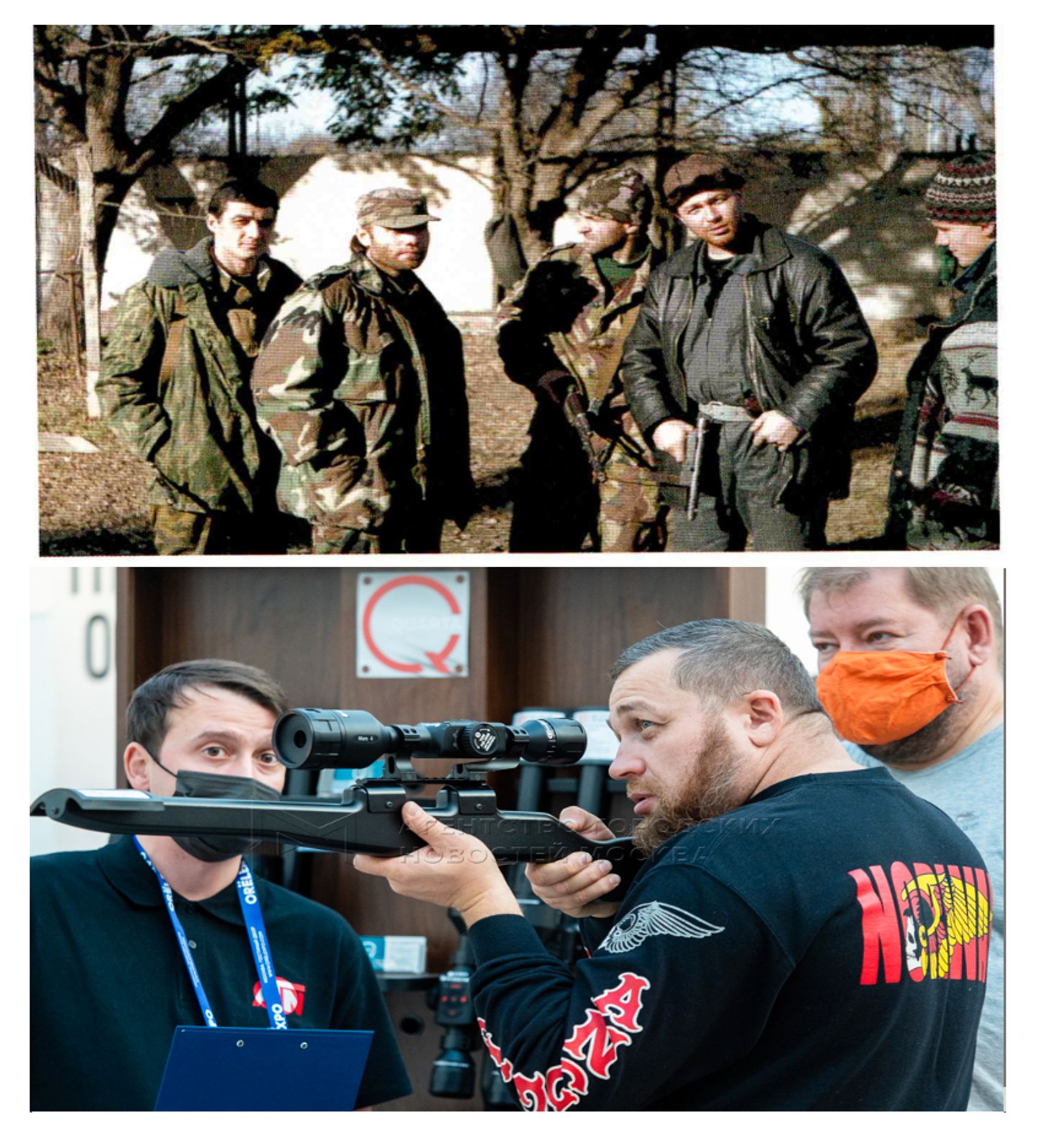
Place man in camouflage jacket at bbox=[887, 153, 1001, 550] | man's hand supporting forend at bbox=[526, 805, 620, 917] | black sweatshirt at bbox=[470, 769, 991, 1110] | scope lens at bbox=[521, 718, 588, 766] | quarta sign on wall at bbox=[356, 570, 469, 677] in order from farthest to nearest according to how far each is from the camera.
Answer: quarta sign on wall at bbox=[356, 570, 469, 677] < man in camouflage jacket at bbox=[887, 153, 1001, 550] < scope lens at bbox=[521, 718, 588, 766] < man's hand supporting forend at bbox=[526, 805, 620, 917] < black sweatshirt at bbox=[470, 769, 991, 1110]

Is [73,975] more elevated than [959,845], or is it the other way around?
[959,845]

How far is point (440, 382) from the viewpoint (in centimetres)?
221

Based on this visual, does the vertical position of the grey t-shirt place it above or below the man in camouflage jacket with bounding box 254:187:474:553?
below

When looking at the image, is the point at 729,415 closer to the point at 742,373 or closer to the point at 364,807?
the point at 742,373

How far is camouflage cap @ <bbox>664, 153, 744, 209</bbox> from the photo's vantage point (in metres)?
2.17

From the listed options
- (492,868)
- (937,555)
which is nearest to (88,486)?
(492,868)

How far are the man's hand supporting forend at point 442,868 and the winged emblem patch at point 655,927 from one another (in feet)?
0.53

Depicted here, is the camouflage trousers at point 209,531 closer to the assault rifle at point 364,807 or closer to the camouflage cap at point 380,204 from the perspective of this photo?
the camouflage cap at point 380,204

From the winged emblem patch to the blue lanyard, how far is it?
0.76 meters

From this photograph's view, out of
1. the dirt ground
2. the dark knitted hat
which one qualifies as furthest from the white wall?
the dark knitted hat

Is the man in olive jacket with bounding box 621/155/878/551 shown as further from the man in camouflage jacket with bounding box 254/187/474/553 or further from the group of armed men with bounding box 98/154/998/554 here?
the man in camouflage jacket with bounding box 254/187/474/553

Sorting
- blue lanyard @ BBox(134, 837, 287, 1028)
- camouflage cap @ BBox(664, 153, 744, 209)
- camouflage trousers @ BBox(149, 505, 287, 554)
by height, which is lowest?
blue lanyard @ BBox(134, 837, 287, 1028)

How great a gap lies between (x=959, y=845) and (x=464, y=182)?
1360mm

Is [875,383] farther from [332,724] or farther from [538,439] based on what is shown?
[332,724]
